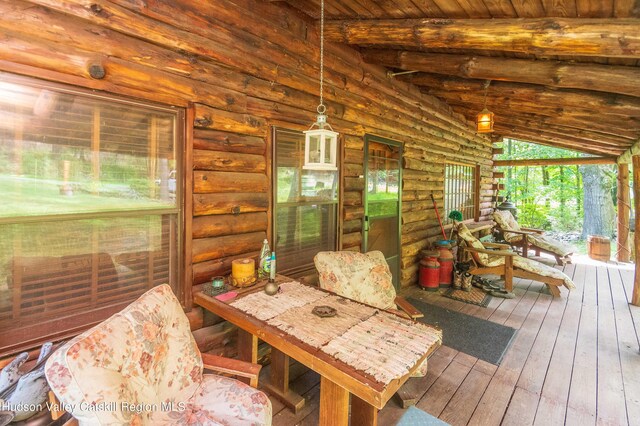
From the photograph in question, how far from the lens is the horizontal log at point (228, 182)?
6.95 ft

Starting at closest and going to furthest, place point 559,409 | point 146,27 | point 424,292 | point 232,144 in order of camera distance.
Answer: point 146,27 < point 559,409 < point 232,144 < point 424,292

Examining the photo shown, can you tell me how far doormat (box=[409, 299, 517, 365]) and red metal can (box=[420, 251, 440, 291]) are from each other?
71cm

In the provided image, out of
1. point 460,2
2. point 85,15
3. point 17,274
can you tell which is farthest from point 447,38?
point 17,274

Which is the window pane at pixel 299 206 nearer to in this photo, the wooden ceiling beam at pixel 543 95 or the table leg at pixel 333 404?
the table leg at pixel 333 404

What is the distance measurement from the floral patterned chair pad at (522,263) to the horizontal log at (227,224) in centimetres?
362

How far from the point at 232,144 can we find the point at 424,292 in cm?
368

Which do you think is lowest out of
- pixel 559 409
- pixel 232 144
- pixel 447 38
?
pixel 559 409

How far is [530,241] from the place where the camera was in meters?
6.46

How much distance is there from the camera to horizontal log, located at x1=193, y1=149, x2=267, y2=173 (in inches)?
83.1

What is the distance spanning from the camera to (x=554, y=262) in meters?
6.36

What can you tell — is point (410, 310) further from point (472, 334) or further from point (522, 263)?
point (522, 263)

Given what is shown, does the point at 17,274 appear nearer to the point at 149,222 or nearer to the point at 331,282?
the point at 149,222

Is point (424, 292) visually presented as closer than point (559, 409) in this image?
No

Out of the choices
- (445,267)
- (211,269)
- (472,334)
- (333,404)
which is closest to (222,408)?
(333,404)
